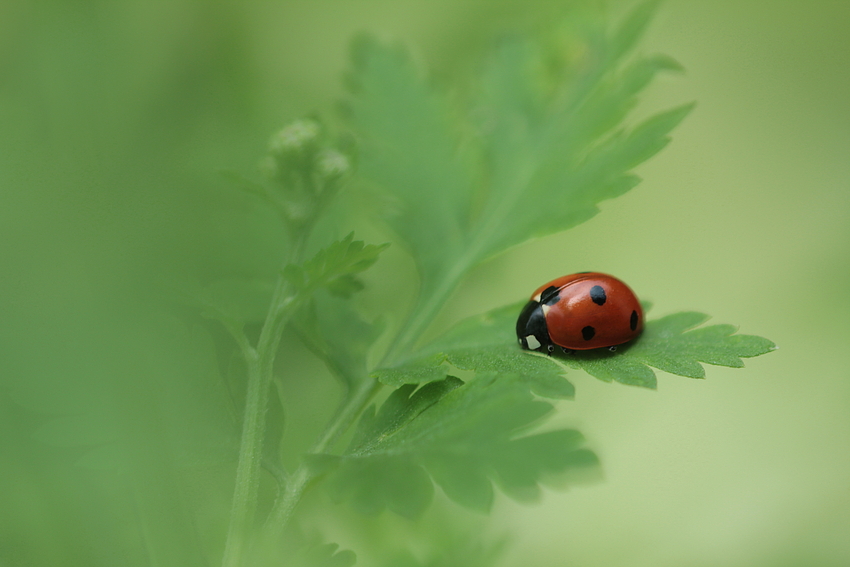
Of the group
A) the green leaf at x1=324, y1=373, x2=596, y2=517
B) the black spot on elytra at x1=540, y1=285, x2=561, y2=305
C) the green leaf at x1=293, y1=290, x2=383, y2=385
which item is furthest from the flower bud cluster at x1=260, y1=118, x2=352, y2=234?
the black spot on elytra at x1=540, y1=285, x2=561, y2=305

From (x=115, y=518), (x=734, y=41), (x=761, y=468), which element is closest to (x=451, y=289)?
(x=115, y=518)

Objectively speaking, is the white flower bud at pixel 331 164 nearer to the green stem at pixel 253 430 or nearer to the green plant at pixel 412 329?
the green plant at pixel 412 329

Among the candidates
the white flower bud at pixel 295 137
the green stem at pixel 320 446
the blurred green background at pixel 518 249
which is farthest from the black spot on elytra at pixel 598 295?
the white flower bud at pixel 295 137

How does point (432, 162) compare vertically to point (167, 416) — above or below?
above

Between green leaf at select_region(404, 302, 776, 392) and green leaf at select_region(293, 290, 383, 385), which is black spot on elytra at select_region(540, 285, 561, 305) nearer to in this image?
green leaf at select_region(404, 302, 776, 392)

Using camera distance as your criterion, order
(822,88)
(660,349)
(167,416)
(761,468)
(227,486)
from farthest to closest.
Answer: (822,88)
(761,468)
(660,349)
(227,486)
(167,416)

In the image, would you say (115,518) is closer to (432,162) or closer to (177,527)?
(177,527)

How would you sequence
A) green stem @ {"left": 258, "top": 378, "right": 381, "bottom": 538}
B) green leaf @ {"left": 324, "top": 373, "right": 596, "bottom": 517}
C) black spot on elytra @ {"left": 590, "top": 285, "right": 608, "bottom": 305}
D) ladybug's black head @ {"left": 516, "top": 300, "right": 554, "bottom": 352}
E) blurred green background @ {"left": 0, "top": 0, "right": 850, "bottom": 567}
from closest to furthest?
blurred green background @ {"left": 0, "top": 0, "right": 850, "bottom": 567}, green leaf @ {"left": 324, "top": 373, "right": 596, "bottom": 517}, green stem @ {"left": 258, "top": 378, "right": 381, "bottom": 538}, ladybug's black head @ {"left": 516, "top": 300, "right": 554, "bottom": 352}, black spot on elytra @ {"left": 590, "top": 285, "right": 608, "bottom": 305}

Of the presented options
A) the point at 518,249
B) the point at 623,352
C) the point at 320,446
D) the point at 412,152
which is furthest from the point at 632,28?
the point at 518,249
